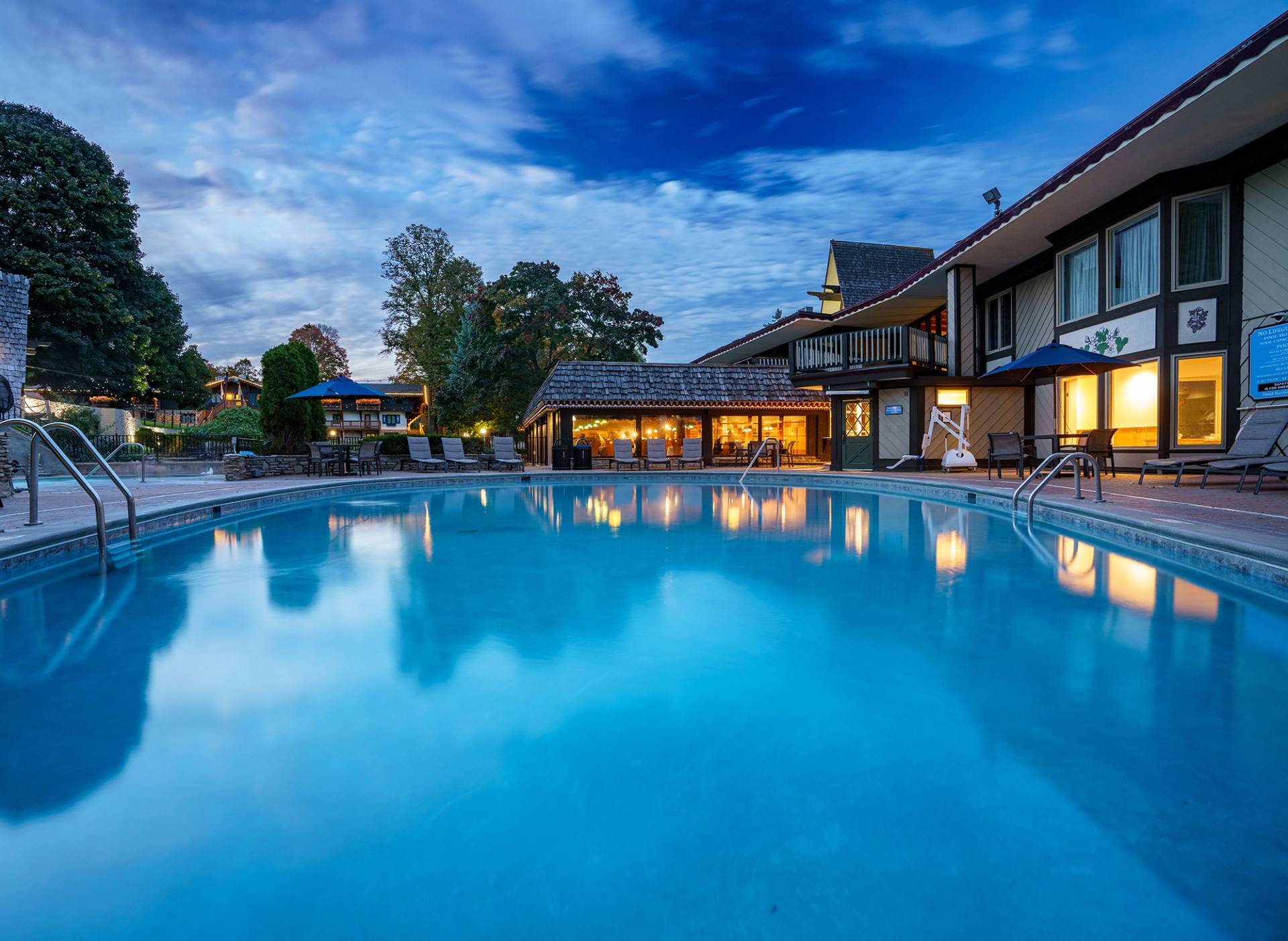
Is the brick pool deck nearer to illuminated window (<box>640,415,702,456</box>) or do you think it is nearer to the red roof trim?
the red roof trim

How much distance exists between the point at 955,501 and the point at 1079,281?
5770 mm

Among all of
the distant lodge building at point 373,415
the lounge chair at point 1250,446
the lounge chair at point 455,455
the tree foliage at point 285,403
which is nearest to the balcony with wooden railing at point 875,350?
the lounge chair at point 1250,446

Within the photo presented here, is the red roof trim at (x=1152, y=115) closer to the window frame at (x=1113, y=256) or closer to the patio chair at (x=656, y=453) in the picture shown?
the window frame at (x=1113, y=256)

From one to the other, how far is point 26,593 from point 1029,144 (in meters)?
36.2

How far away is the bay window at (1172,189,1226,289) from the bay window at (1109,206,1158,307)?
299 mm

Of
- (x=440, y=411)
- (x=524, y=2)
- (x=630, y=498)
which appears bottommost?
(x=630, y=498)

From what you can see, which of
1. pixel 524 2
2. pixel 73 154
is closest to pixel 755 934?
pixel 524 2

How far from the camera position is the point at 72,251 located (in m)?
25.2

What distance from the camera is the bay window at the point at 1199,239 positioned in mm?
10102

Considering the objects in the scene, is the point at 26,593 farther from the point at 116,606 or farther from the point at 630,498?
the point at 630,498

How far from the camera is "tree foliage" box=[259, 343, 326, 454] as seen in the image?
60.2 feet

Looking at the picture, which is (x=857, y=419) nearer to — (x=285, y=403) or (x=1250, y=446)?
(x=1250, y=446)

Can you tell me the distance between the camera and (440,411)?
29.8m

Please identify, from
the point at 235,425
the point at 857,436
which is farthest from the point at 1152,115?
the point at 235,425
